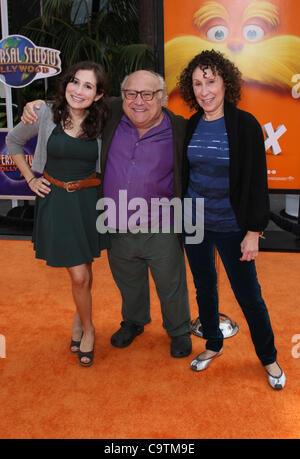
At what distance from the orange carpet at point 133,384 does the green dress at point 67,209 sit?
56 cm

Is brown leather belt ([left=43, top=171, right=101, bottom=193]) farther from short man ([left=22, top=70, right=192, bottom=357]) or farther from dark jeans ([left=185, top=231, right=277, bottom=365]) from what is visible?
dark jeans ([left=185, top=231, right=277, bottom=365])

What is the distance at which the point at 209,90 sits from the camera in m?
1.68

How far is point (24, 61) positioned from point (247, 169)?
10.3 feet

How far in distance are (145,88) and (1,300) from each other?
1.74m

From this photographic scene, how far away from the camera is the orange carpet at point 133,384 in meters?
1.67

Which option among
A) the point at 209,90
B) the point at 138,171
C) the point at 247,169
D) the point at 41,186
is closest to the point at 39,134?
the point at 41,186

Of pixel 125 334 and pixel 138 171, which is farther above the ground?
pixel 138 171

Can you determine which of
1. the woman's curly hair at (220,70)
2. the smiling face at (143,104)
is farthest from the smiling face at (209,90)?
the smiling face at (143,104)

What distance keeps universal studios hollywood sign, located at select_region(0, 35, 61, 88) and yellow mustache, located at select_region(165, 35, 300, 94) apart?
1376mm

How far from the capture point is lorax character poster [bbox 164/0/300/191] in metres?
3.09

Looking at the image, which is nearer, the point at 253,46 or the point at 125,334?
the point at 125,334

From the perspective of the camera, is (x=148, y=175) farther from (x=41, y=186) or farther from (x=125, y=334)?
(x=125, y=334)

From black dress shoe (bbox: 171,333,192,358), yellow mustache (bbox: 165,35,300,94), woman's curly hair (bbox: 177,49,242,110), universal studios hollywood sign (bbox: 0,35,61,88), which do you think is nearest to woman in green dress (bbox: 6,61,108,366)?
woman's curly hair (bbox: 177,49,242,110)
